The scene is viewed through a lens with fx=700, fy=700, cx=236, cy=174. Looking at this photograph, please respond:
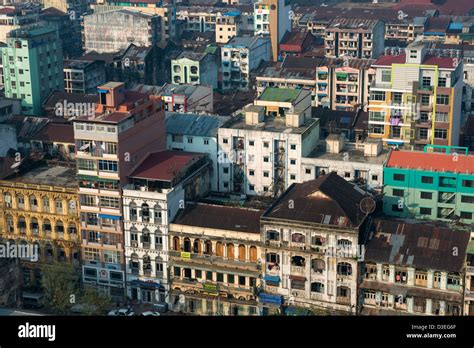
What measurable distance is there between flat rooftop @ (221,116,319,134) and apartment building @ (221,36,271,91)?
2414 inches

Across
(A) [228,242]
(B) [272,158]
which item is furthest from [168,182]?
(B) [272,158]

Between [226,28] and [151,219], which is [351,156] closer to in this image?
[151,219]

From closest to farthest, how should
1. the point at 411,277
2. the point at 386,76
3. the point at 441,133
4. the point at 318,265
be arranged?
the point at 411,277 < the point at 318,265 < the point at 441,133 < the point at 386,76

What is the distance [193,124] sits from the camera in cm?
8650

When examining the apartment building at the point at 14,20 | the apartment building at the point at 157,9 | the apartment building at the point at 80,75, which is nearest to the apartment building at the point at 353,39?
the apartment building at the point at 157,9

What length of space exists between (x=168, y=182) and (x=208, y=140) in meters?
13.5

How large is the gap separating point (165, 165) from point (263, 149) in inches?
504

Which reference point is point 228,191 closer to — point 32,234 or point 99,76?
point 32,234

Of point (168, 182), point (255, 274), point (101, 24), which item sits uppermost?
point (101, 24)

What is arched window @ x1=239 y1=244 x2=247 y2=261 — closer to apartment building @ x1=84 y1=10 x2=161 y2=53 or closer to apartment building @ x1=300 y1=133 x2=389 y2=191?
apartment building @ x1=300 y1=133 x2=389 y2=191

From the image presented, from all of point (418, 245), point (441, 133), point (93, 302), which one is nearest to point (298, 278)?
point (418, 245)

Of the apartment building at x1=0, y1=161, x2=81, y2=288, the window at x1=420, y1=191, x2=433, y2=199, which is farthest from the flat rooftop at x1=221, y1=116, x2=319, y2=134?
the apartment building at x1=0, y1=161, x2=81, y2=288

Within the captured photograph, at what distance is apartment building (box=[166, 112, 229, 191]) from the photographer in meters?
83.8
